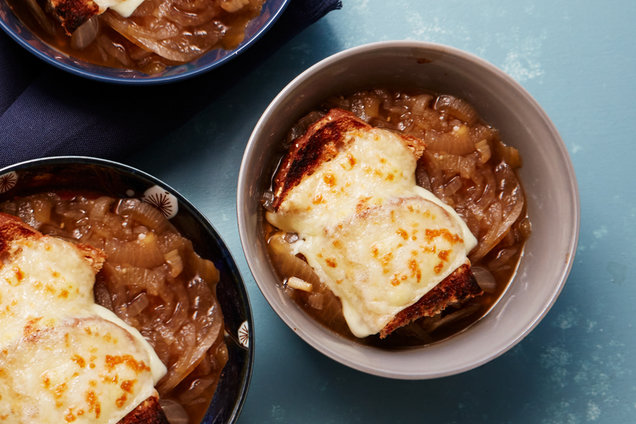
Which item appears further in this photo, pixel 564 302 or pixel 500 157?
pixel 564 302

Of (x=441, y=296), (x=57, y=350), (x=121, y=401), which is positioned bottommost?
(x=441, y=296)

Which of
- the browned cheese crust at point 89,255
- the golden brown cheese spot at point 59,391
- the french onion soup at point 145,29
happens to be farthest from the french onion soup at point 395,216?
the golden brown cheese spot at point 59,391

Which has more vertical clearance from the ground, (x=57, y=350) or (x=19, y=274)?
(x=19, y=274)

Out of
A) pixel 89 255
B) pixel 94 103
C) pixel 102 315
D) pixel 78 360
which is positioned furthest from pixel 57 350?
pixel 94 103

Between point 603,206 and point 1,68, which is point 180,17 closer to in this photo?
point 1,68

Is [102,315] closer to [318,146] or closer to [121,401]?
[121,401]

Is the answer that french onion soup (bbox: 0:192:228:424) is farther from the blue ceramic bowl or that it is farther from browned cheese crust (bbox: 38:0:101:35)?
browned cheese crust (bbox: 38:0:101:35)

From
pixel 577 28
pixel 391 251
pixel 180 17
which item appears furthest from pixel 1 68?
pixel 577 28
